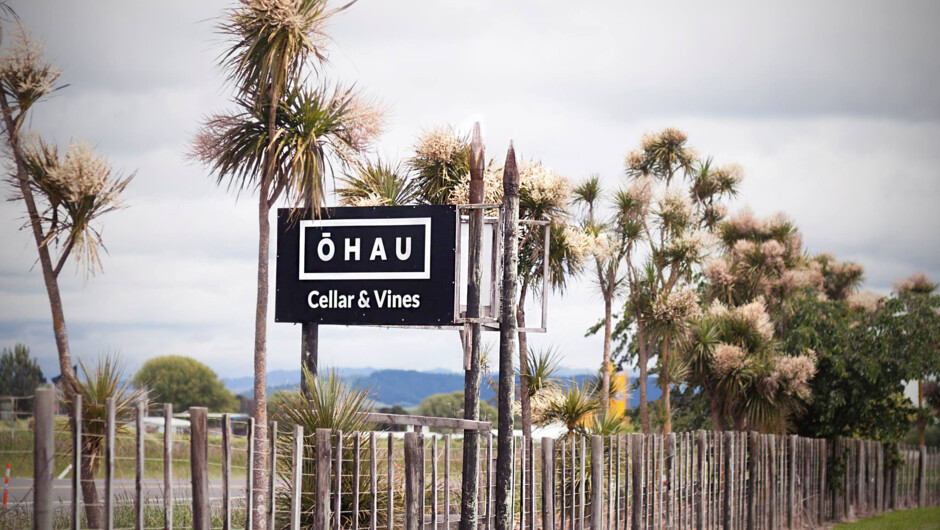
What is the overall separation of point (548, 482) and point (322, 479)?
3670 millimetres

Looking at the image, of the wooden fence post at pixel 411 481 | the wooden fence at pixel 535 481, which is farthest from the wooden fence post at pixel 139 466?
the wooden fence post at pixel 411 481

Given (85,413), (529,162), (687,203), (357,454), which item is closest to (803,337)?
(687,203)

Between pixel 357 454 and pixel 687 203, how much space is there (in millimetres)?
20090

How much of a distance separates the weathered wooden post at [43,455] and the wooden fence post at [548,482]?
618cm

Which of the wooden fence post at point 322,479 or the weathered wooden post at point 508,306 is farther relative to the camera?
the weathered wooden post at point 508,306

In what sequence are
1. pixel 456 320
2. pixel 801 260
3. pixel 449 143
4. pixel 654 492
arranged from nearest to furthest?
pixel 456 320 → pixel 654 492 → pixel 449 143 → pixel 801 260

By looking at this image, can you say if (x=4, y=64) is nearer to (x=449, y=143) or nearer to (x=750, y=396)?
(x=449, y=143)

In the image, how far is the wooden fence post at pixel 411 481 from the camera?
961 cm

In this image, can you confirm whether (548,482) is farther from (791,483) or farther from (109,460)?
(791,483)

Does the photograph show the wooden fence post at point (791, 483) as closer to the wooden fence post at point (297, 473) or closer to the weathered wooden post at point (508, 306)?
the weathered wooden post at point (508, 306)

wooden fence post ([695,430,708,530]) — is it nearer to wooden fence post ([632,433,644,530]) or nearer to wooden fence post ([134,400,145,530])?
wooden fence post ([632,433,644,530])

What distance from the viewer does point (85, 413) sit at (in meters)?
7.50

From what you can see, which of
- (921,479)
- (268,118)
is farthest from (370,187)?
(921,479)

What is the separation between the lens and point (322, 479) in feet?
29.2
